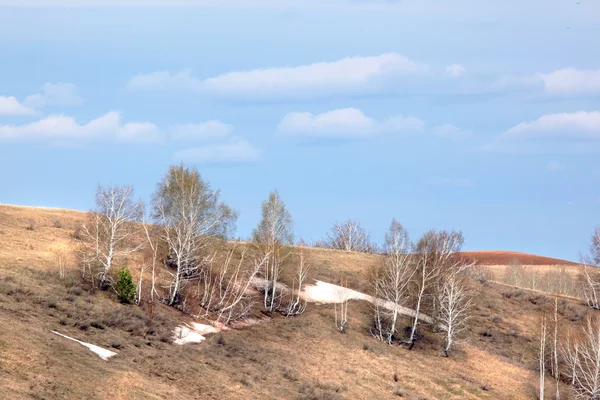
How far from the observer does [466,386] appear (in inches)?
2306

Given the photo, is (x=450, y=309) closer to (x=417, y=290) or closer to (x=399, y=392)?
(x=417, y=290)

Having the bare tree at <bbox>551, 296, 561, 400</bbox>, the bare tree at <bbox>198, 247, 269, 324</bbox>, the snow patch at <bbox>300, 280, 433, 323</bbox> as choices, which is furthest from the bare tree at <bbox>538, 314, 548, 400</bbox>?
the bare tree at <bbox>198, 247, 269, 324</bbox>

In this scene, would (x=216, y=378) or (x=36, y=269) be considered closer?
(x=216, y=378)

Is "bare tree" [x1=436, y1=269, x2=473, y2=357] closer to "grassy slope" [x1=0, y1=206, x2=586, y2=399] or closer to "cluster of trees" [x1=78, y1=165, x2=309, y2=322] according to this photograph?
"grassy slope" [x1=0, y1=206, x2=586, y2=399]

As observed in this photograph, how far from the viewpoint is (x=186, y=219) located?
61750 millimetres

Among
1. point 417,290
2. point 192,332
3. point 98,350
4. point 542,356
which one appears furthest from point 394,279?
point 98,350

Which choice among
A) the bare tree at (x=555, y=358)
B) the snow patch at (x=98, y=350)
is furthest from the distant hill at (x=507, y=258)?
the snow patch at (x=98, y=350)

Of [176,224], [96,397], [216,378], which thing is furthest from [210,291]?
[96,397]

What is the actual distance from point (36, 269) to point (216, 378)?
17.4m

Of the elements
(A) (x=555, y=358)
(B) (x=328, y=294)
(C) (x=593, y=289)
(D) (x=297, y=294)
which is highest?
(C) (x=593, y=289)

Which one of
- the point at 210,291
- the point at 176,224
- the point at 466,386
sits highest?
the point at 176,224

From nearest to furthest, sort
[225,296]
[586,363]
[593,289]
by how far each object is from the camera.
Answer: [586,363] < [225,296] < [593,289]

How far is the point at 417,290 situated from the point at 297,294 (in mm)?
11549

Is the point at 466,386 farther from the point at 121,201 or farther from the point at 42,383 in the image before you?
the point at 42,383
